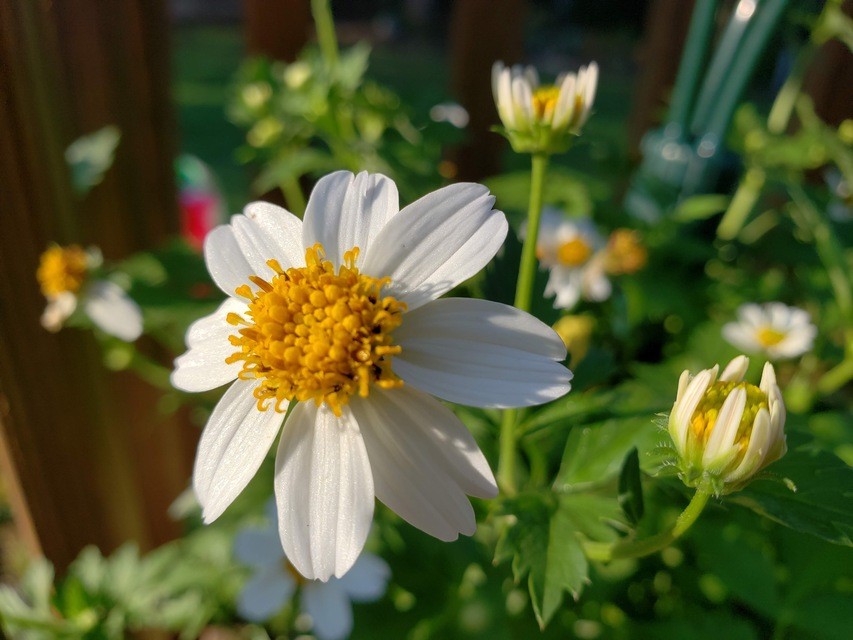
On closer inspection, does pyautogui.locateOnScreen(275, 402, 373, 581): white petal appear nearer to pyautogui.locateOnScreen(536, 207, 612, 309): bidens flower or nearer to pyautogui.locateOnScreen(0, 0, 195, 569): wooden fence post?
pyautogui.locateOnScreen(0, 0, 195, 569): wooden fence post

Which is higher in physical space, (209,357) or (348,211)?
(348,211)

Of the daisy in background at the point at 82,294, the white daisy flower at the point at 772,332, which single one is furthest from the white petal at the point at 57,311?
the white daisy flower at the point at 772,332

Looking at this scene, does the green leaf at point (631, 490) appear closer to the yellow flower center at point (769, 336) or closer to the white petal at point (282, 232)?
the white petal at point (282, 232)

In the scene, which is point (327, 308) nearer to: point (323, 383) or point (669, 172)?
point (323, 383)

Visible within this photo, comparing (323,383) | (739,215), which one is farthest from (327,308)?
(739,215)

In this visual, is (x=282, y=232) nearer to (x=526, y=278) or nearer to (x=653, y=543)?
(x=526, y=278)

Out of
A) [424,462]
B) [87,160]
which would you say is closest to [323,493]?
[424,462]

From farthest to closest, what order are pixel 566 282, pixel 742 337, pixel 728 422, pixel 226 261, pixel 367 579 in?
1. pixel 566 282
2. pixel 742 337
3. pixel 367 579
4. pixel 226 261
5. pixel 728 422
